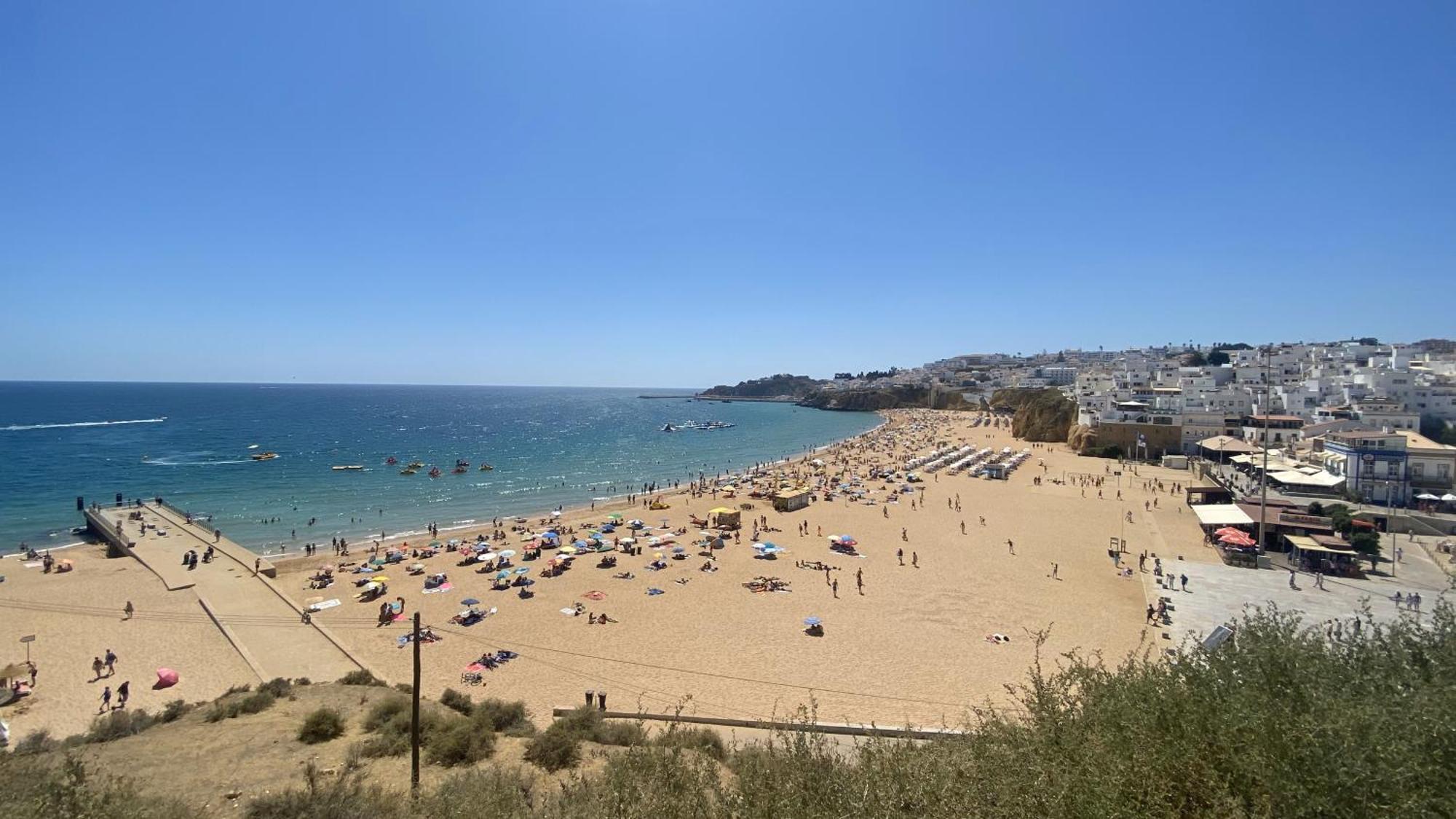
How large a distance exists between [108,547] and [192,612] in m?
13.7

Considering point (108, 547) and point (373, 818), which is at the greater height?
point (373, 818)

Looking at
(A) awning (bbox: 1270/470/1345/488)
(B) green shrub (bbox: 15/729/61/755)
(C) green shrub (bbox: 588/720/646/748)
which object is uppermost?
(A) awning (bbox: 1270/470/1345/488)

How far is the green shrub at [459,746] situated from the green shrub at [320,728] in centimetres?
188

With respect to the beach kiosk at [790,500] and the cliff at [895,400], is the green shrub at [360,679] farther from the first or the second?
the cliff at [895,400]

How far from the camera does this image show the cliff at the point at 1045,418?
63969mm

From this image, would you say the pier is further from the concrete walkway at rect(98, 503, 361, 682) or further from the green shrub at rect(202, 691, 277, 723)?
the green shrub at rect(202, 691, 277, 723)

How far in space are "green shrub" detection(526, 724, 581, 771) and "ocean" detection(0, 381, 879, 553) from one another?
2678 cm

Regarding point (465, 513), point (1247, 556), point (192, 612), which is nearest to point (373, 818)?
point (192, 612)

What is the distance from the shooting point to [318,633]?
58.0 ft

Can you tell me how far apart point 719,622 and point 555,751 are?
9.34 meters

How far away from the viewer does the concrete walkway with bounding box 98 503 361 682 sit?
51.1 feet

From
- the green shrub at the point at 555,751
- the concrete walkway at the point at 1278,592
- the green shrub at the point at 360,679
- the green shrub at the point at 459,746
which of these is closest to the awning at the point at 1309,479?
the concrete walkway at the point at 1278,592

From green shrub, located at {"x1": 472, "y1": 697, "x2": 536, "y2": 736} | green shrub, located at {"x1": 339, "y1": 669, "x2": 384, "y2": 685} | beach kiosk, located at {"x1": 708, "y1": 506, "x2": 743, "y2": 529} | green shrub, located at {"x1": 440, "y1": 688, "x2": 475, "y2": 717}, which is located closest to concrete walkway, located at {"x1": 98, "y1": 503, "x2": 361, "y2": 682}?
green shrub, located at {"x1": 339, "y1": 669, "x2": 384, "y2": 685}

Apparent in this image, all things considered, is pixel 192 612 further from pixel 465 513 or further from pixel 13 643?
pixel 465 513
